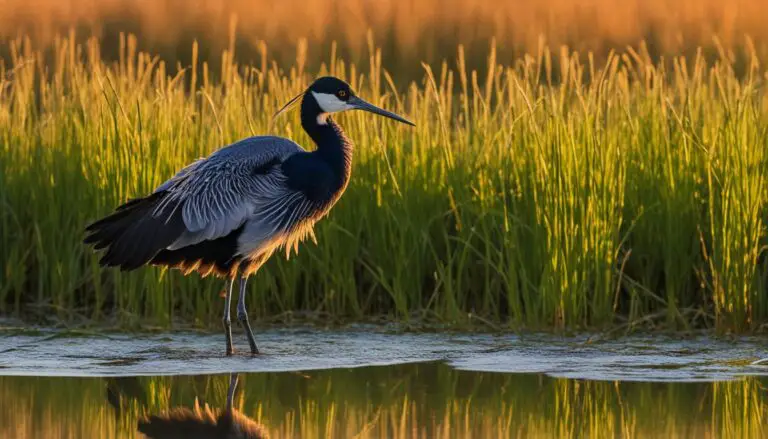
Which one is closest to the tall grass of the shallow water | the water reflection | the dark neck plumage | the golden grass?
the shallow water

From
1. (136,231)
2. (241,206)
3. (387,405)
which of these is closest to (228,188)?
(241,206)

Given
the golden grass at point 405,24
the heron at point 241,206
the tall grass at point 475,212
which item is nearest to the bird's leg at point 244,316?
the heron at point 241,206

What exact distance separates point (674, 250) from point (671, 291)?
0.94 feet

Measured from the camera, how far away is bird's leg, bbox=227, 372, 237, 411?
741 cm

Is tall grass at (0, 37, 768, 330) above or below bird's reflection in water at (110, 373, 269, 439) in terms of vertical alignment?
above

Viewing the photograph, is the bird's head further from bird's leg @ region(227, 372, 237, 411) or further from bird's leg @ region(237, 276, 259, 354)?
bird's leg @ region(227, 372, 237, 411)

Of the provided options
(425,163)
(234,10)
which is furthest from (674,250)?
(234,10)

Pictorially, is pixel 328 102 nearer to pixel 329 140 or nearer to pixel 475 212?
pixel 329 140

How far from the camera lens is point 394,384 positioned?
26.0 feet

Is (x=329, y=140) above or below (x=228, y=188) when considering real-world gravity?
above

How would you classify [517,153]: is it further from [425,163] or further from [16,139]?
[16,139]

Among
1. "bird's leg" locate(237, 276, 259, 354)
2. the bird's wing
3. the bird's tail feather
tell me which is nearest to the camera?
the bird's tail feather

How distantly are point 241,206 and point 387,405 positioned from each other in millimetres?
2430

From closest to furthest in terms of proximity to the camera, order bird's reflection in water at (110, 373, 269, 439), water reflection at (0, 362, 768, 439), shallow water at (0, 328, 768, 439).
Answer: bird's reflection in water at (110, 373, 269, 439), water reflection at (0, 362, 768, 439), shallow water at (0, 328, 768, 439)
